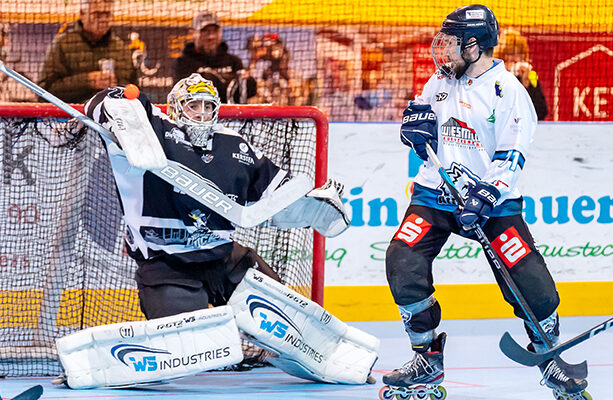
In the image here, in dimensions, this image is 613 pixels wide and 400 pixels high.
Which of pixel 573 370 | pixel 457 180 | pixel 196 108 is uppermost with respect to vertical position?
pixel 196 108

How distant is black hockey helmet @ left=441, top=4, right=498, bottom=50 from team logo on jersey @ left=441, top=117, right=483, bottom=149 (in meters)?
0.27

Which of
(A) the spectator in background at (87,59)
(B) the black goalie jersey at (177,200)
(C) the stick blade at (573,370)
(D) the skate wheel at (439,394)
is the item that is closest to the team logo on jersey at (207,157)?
(B) the black goalie jersey at (177,200)

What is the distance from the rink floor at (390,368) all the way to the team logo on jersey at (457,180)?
2.45 feet

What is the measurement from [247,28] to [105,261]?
2737mm

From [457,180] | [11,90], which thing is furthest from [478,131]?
[11,90]

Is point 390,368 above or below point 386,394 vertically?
below

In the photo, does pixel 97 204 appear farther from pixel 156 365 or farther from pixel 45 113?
pixel 156 365

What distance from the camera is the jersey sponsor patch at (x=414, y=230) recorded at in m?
3.65

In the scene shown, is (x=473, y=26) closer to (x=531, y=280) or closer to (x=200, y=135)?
(x=531, y=280)

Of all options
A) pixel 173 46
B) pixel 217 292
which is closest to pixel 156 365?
pixel 217 292

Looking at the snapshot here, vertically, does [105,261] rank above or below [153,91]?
below

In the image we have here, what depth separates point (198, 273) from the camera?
13.0ft

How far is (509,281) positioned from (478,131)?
1.72ft

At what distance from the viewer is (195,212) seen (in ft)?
12.8
